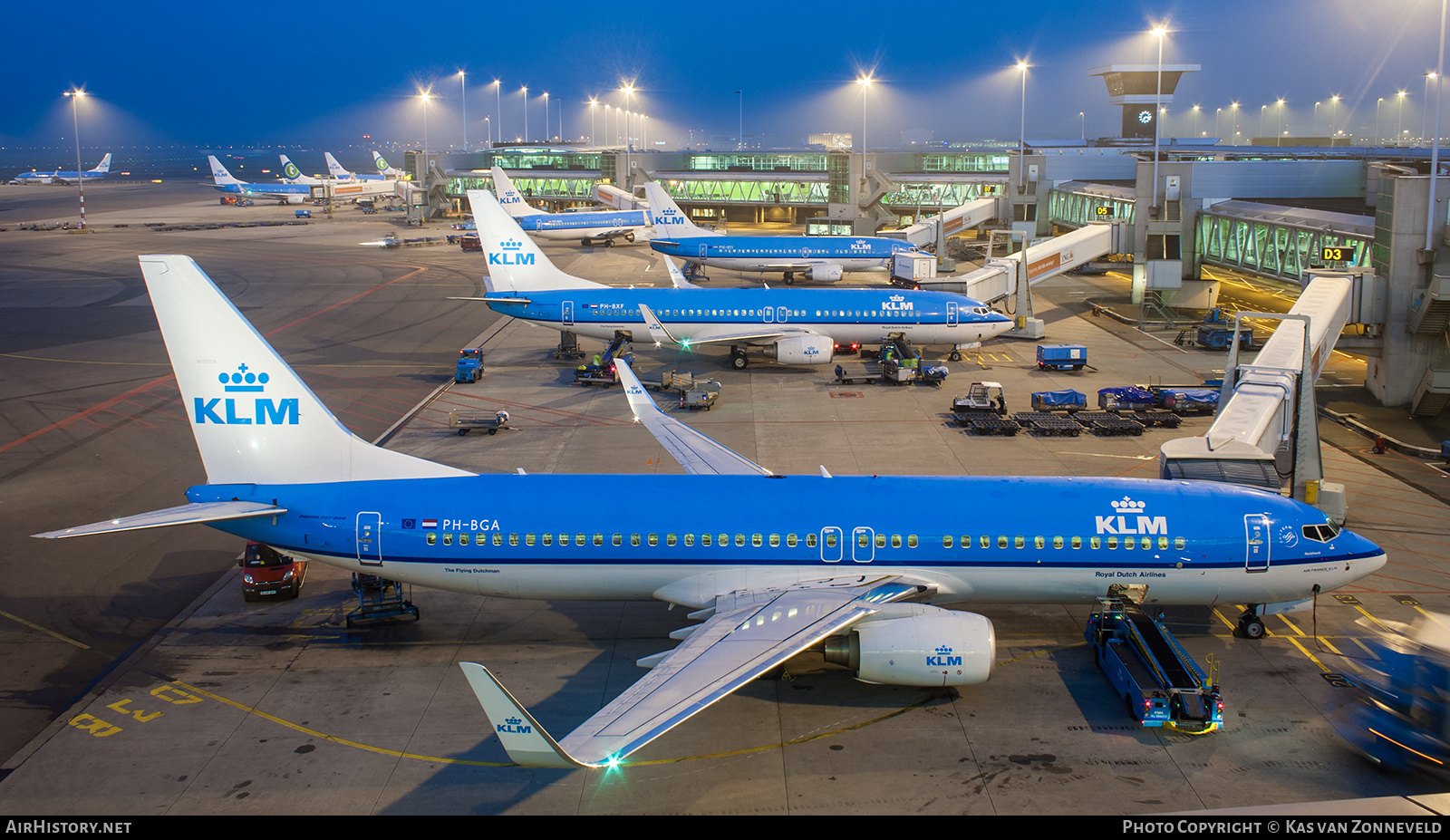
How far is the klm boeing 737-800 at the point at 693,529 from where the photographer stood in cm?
2398

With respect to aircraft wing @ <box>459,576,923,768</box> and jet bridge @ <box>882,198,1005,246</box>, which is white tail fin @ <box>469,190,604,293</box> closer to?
aircraft wing @ <box>459,576,923,768</box>

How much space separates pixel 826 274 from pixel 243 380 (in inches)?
2730

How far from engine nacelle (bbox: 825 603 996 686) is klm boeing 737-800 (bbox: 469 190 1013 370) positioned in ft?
117

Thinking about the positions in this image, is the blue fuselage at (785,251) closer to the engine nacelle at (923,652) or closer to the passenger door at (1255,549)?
the passenger door at (1255,549)

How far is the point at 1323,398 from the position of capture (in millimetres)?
50062

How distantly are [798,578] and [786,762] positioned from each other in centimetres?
499

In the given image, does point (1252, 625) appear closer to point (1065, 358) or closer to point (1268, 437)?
point (1268, 437)

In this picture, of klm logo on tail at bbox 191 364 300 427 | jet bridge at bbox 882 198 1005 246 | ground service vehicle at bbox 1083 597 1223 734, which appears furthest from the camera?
jet bridge at bbox 882 198 1005 246

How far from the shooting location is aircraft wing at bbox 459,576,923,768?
14.9 metres

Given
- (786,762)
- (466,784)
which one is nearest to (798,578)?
(786,762)

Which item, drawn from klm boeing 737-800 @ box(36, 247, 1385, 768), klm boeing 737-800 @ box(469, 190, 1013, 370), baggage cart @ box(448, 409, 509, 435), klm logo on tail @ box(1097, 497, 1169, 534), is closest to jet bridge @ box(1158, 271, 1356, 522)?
klm boeing 737-800 @ box(36, 247, 1385, 768)

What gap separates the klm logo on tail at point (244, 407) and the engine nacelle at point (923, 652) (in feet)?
48.0

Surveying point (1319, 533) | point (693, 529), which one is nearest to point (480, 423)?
point (693, 529)

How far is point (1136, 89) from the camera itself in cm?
17250
